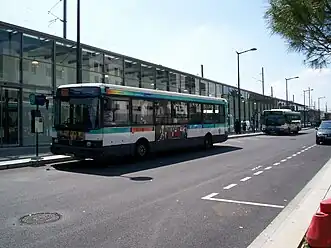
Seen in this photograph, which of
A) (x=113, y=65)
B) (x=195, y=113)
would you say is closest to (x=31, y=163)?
(x=195, y=113)

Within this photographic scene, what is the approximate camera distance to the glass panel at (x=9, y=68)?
21203 millimetres

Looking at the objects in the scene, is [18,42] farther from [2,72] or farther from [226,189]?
[226,189]

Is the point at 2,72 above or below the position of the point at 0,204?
above

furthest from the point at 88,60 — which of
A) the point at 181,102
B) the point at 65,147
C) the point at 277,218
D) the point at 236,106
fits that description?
the point at 236,106

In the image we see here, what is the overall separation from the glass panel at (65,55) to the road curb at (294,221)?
18.8 metres

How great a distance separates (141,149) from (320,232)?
11960 millimetres

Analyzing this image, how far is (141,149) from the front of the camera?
643 inches

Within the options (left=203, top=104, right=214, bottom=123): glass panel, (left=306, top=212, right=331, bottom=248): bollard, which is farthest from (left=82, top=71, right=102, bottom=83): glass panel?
(left=306, top=212, right=331, bottom=248): bollard

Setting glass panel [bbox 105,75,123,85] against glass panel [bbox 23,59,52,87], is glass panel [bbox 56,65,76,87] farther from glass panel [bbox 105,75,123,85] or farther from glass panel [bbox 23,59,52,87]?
glass panel [bbox 105,75,123,85]

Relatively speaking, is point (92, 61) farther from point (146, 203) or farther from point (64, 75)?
point (146, 203)

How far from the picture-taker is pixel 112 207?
25.2ft

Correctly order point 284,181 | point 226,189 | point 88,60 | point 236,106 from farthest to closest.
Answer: point 236,106, point 88,60, point 284,181, point 226,189

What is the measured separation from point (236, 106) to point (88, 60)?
91.8ft

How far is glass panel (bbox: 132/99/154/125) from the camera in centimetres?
1595
